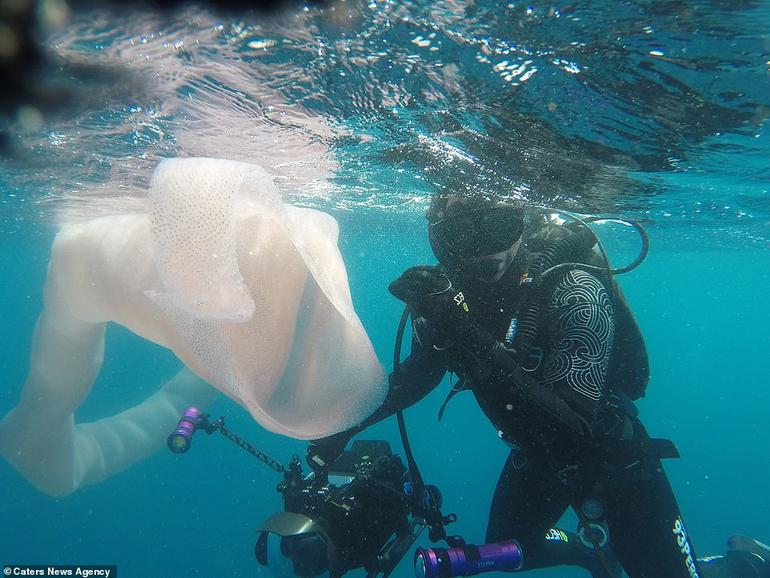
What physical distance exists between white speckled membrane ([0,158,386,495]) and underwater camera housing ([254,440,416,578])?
837 millimetres

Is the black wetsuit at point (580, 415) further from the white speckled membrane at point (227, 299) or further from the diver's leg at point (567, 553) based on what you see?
the diver's leg at point (567, 553)

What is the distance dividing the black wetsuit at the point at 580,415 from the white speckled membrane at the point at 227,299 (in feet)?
3.27

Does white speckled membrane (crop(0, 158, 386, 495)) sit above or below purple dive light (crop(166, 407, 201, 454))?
above

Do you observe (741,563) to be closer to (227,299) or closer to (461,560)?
(461,560)

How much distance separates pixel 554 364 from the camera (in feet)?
12.0

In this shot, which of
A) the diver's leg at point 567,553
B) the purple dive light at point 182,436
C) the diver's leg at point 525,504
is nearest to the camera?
the purple dive light at point 182,436

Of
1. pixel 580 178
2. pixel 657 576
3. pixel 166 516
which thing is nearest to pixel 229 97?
pixel 580 178

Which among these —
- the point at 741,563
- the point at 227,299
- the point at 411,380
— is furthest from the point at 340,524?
the point at 741,563

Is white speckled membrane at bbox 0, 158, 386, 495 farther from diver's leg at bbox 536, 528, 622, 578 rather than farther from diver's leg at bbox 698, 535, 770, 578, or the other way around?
diver's leg at bbox 698, 535, 770, 578

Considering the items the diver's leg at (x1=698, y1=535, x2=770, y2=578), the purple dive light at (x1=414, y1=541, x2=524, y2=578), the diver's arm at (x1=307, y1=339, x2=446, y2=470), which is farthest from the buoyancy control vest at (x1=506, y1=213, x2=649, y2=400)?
the diver's leg at (x1=698, y1=535, x2=770, y2=578)

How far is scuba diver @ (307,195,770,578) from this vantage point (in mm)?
3338

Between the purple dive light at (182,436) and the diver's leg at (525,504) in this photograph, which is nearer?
the purple dive light at (182,436)

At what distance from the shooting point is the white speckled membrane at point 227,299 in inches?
91.2

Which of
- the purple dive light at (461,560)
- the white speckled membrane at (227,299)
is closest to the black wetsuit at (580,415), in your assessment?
the purple dive light at (461,560)
